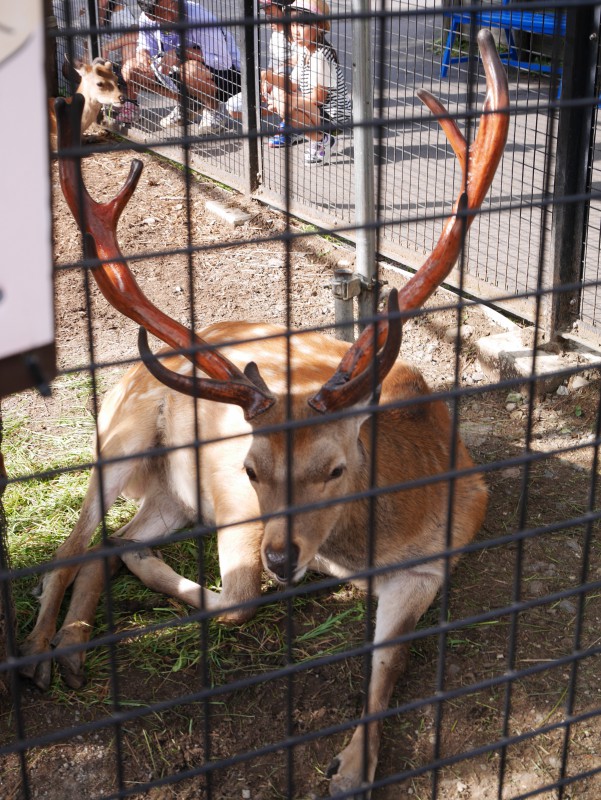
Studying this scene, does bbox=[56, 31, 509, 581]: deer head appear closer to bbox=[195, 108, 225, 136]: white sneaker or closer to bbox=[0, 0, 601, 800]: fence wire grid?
bbox=[0, 0, 601, 800]: fence wire grid

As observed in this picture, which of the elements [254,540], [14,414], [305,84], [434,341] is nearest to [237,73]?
[305,84]

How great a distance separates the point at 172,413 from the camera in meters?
3.96

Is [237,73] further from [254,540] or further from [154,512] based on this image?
[254,540]

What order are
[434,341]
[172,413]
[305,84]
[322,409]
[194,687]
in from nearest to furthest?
[322,409] → [194,687] → [172,413] → [434,341] → [305,84]

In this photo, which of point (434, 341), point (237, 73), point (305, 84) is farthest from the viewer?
point (237, 73)

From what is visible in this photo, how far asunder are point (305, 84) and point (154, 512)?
369 centimetres

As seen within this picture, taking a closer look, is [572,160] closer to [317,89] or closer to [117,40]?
[317,89]

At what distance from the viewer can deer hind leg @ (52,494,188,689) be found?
313 cm

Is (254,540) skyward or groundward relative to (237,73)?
groundward

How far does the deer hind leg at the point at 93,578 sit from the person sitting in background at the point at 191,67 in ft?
12.8

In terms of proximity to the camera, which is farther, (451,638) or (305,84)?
(305,84)

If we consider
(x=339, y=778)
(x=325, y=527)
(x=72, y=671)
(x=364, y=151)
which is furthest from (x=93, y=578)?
(x=364, y=151)

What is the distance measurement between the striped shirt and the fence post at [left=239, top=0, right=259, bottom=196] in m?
0.30

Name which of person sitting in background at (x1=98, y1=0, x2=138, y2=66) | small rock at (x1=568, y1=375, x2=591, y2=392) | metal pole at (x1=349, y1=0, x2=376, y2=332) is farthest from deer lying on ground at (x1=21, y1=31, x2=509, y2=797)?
person sitting in background at (x1=98, y1=0, x2=138, y2=66)
